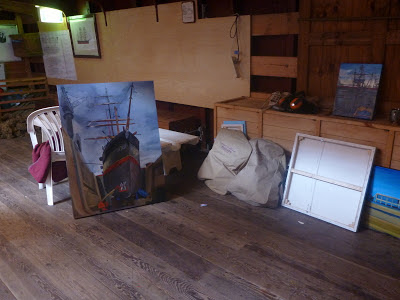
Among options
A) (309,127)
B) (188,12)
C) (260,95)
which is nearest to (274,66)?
(260,95)

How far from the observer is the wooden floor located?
1.98m

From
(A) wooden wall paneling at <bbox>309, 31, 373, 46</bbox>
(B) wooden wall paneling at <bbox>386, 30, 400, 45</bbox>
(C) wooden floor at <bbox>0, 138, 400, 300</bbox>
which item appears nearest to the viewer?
(C) wooden floor at <bbox>0, 138, 400, 300</bbox>

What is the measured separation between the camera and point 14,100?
5.64 meters

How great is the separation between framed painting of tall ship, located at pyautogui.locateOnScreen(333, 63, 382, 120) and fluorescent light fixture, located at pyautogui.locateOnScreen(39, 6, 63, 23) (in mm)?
4641

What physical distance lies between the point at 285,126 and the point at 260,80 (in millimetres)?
715

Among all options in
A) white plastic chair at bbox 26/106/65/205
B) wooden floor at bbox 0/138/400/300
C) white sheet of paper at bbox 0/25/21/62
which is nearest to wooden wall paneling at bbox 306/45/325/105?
wooden floor at bbox 0/138/400/300

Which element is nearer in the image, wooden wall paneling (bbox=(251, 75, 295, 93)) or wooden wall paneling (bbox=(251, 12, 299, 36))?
wooden wall paneling (bbox=(251, 12, 299, 36))

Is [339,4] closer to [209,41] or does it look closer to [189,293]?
[209,41]

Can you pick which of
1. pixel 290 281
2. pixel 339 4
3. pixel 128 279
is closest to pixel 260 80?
pixel 339 4

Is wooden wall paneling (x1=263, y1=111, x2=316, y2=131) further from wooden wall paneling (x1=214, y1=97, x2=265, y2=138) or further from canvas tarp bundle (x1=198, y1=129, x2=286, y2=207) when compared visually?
canvas tarp bundle (x1=198, y1=129, x2=286, y2=207)

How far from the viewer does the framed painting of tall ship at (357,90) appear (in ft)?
8.45

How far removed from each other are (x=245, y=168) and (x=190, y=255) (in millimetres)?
1000

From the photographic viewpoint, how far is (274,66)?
3.24 m

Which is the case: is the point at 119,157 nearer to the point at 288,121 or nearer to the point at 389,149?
the point at 288,121
